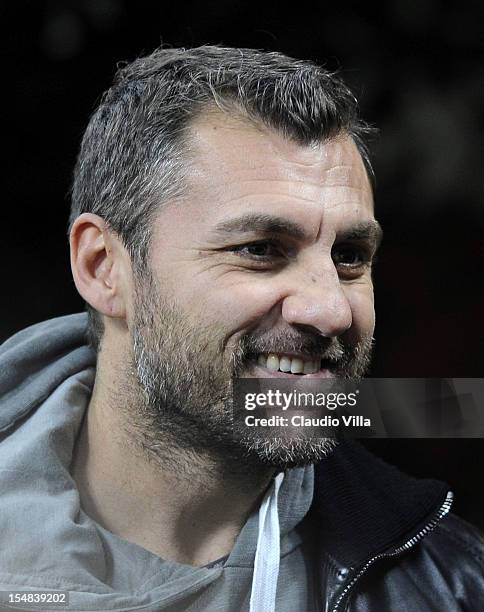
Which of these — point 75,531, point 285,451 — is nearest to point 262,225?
point 285,451

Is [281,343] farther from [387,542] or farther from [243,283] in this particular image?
[387,542]

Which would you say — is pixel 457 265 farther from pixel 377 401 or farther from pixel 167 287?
pixel 167 287

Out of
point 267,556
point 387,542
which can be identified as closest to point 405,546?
point 387,542

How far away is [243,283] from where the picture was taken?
0.74m

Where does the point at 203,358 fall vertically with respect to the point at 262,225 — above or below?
below

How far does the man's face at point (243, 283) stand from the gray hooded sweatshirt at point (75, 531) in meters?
0.09

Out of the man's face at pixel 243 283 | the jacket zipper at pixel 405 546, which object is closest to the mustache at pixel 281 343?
the man's face at pixel 243 283

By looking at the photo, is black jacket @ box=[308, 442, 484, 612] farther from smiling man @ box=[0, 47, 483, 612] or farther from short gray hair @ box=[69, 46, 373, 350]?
short gray hair @ box=[69, 46, 373, 350]

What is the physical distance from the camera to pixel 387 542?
2.71 feet

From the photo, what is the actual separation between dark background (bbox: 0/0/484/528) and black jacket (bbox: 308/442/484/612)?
0.11ft

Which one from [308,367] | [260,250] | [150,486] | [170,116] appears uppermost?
[170,116]

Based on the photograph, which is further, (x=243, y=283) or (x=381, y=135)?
(x=381, y=135)

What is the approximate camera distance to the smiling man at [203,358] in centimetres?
73

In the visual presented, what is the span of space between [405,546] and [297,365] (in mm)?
245
